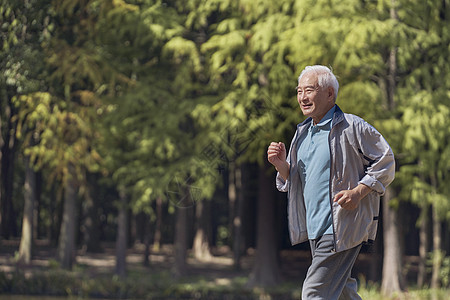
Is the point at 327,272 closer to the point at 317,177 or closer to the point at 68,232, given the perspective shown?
the point at 317,177

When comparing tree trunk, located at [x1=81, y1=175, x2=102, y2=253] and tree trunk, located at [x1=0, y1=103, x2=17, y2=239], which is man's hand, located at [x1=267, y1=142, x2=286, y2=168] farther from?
tree trunk, located at [x1=81, y1=175, x2=102, y2=253]

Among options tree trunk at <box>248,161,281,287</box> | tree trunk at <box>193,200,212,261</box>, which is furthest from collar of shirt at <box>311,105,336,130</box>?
tree trunk at <box>193,200,212,261</box>

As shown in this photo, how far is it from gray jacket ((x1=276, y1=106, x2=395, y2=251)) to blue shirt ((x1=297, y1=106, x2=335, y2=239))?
5 centimetres

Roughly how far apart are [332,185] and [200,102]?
45.4 feet

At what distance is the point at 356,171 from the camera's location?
4086 mm

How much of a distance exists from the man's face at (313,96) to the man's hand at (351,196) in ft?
1.71

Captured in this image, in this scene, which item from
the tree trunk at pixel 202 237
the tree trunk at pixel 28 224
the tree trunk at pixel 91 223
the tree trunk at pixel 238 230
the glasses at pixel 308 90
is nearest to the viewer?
the glasses at pixel 308 90

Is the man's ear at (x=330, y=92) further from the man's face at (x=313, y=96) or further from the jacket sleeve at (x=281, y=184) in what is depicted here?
the jacket sleeve at (x=281, y=184)

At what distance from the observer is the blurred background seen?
583 inches

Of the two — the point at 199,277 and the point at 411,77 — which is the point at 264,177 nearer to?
the point at 199,277

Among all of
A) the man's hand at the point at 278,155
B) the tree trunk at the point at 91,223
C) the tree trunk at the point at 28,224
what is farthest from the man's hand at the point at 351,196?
the tree trunk at the point at 91,223

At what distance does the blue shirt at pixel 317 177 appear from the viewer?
4074mm

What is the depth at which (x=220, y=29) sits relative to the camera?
56.4 feet

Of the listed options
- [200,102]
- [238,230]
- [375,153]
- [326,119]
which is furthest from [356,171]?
[238,230]
